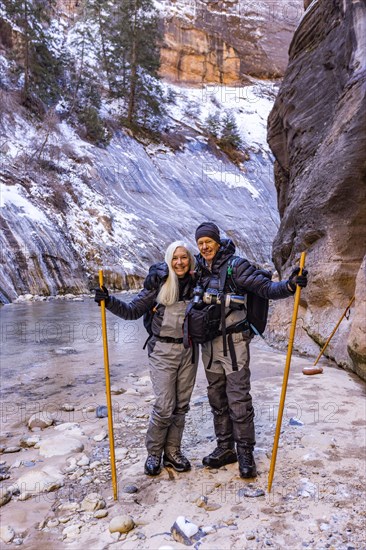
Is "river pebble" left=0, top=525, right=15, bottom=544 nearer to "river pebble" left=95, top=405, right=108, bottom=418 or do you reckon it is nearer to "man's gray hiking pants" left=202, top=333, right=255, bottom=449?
"man's gray hiking pants" left=202, top=333, right=255, bottom=449

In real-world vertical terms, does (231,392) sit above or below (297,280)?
below

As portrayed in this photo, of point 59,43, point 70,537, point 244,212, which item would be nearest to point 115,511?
point 70,537

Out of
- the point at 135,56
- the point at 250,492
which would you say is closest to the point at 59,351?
the point at 250,492

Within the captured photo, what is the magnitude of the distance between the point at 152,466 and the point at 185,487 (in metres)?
0.31

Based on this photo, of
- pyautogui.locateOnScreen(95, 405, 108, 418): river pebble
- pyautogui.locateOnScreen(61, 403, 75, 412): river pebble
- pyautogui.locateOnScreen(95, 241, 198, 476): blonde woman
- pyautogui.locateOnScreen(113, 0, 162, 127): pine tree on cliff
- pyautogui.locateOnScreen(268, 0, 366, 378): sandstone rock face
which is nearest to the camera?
pyautogui.locateOnScreen(95, 241, 198, 476): blonde woman

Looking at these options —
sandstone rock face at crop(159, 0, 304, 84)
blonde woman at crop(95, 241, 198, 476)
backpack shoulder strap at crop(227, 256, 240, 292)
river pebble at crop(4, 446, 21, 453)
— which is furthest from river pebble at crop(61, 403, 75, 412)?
sandstone rock face at crop(159, 0, 304, 84)

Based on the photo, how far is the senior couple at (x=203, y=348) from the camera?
3057mm

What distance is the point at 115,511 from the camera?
2670mm

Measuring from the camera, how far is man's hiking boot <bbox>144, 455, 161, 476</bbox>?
10.2 ft

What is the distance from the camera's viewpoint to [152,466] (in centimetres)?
310

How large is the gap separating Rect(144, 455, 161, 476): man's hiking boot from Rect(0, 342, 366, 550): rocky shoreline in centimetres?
5

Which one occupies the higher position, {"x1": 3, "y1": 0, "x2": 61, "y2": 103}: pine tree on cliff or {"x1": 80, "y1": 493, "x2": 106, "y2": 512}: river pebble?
{"x1": 3, "y1": 0, "x2": 61, "y2": 103}: pine tree on cliff

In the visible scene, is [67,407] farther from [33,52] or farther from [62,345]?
[33,52]

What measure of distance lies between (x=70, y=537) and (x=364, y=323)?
13.4 feet
